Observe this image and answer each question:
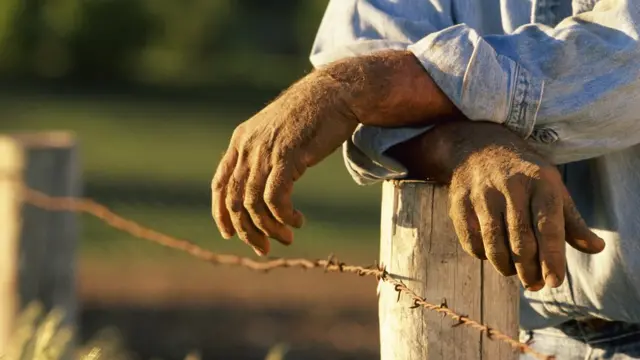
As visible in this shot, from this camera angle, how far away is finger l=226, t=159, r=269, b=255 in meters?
2.00

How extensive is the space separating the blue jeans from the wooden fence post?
0.47 metres

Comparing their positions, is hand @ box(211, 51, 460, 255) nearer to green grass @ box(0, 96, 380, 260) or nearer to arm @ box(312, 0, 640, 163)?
arm @ box(312, 0, 640, 163)

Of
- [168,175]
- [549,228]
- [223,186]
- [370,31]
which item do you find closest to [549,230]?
[549,228]

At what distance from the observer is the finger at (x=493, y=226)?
1829 mm

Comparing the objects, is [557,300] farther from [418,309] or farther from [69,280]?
[69,280]

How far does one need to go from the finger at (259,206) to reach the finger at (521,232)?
1.17ft

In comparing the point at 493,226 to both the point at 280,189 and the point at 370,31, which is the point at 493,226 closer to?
the point at 280,189

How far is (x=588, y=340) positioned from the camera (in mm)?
2490

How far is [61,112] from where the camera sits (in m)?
24.7

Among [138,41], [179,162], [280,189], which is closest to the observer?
[280,189]

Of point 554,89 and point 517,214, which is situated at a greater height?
point 554,89

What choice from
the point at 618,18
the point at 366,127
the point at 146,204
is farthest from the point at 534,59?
the point at 146,204

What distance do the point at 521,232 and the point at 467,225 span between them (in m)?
0.08

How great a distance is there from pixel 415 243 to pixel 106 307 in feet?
24.7
